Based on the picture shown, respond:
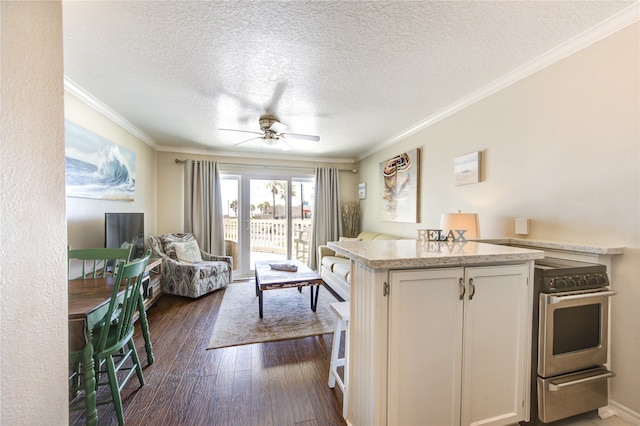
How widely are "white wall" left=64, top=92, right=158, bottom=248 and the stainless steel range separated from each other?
3.75 meters

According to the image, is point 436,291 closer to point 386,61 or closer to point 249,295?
point 386,61

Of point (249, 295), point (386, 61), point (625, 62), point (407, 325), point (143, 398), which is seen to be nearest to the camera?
point (407, 325)

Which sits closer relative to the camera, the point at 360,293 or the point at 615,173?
the point at 360,293

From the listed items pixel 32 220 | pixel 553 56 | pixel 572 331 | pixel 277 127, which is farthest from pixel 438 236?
pixel 277 127

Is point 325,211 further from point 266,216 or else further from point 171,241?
point 171,241

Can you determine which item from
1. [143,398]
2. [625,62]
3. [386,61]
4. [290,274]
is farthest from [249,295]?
[625,62]

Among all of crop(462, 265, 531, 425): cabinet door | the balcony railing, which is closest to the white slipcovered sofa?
the balcony railing

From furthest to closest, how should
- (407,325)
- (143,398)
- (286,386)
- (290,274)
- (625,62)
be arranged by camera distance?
(290,274), (286,386), (143,398), (625,62), (407,325)

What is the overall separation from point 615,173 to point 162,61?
3.23 m

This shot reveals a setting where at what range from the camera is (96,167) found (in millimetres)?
2695

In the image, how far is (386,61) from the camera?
6.38 ft

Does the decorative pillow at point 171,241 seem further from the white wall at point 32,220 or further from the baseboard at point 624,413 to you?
the baseboard at point 624,413

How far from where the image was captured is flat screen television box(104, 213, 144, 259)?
2668 millimetres

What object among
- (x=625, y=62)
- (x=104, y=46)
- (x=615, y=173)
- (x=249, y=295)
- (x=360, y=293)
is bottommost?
(x=249, y=295)
